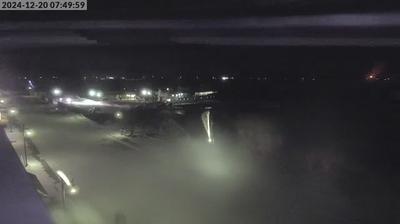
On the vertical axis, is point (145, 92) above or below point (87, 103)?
above

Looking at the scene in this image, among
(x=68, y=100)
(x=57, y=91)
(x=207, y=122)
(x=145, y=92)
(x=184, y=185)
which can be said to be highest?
(x=57, y=91)

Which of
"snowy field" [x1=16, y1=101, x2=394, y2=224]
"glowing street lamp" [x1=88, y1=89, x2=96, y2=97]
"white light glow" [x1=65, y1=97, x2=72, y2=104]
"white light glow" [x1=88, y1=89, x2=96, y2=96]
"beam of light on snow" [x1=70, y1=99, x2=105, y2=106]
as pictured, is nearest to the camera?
"snowy field" [x1=16, y1=101, x2=394, y2=224]

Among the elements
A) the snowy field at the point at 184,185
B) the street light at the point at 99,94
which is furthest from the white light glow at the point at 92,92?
the snowy field at the point at 184,185

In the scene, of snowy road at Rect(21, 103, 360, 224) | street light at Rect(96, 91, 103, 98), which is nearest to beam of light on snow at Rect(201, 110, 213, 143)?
snowy road at Rect(21, 103, 360, 224)

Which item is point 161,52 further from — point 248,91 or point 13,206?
point 248,91

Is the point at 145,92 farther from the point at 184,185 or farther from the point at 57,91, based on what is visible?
the point at 184,185

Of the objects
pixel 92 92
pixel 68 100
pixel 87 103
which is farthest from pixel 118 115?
pixel 92 92

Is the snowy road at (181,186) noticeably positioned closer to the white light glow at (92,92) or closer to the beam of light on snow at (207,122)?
the beam of light on snow at (207,122)

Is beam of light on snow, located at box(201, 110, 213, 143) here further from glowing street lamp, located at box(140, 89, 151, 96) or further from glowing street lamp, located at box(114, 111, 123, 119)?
glowing street lamp, located at box(140, 89, 151, 96)

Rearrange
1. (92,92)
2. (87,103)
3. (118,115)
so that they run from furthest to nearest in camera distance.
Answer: (92,92) < (87,103) < (118,115)

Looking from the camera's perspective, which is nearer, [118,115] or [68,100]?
[118,115]

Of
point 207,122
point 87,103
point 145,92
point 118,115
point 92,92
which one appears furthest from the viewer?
point 145,92

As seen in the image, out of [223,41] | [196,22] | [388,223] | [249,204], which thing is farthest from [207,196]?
[196,22]
